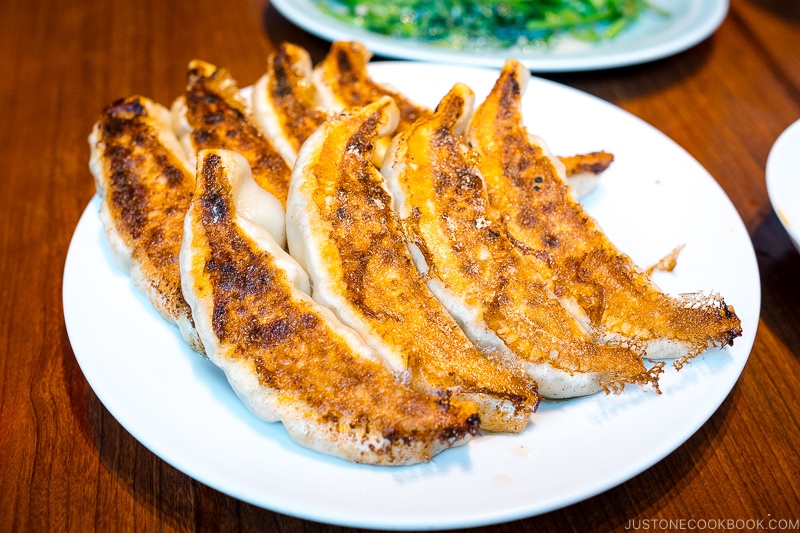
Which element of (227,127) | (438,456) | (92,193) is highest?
(227,127)

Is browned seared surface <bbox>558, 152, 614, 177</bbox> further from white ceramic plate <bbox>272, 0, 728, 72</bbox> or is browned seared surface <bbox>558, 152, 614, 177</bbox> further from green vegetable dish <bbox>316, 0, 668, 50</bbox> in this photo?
green vegetable dish <bbox>316, 0, 668, 50</bbox>

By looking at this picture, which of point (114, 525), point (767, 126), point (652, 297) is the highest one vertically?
point (652, 297)

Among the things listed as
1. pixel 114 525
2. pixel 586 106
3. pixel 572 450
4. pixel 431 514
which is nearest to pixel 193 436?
pixel 114 525

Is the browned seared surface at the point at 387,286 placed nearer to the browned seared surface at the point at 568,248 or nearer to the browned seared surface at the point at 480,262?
the browned seared surface at the point at 480,262

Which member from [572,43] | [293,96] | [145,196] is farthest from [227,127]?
[572,43]

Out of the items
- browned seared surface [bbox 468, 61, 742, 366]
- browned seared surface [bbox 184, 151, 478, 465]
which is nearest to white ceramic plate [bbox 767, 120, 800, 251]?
browned seared surface [bbox 468, 61, 742, 366]

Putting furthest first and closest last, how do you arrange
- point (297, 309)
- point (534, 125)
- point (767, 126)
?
1. point (767, 126)
2. point (534, 125)
3. point (297, 309)

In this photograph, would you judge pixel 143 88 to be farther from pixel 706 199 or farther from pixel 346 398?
pixel 706 199

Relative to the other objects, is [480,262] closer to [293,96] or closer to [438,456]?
[438,456]
